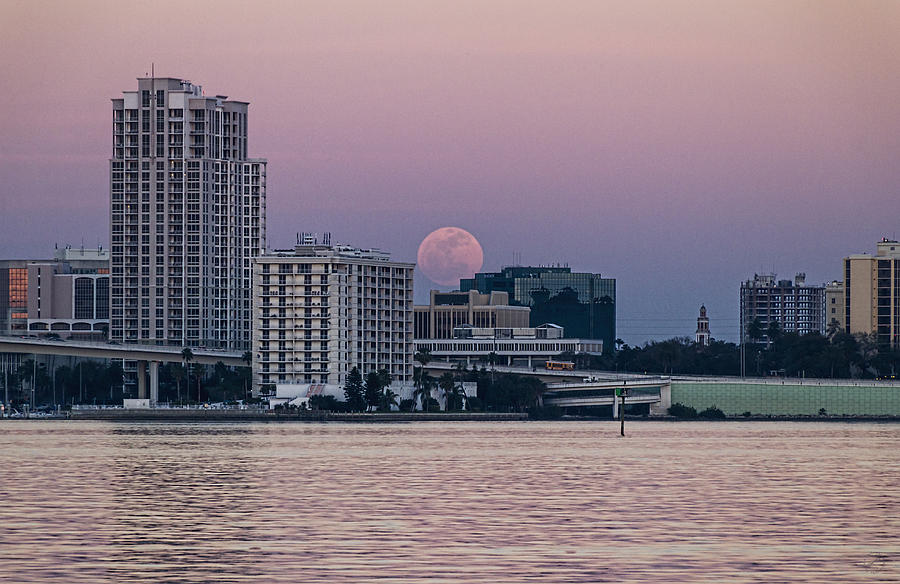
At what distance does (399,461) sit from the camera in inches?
3999

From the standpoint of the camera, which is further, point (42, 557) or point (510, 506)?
point (510, 506)

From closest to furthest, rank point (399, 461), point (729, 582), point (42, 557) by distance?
point (729, 582) → point (42, 557) → point (399, 461)

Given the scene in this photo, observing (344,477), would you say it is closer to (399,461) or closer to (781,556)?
(399,461)

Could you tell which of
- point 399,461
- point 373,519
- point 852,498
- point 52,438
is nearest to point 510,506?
point 373,519

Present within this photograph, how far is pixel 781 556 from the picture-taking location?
47250 millimetres

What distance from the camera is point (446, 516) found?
59.3m

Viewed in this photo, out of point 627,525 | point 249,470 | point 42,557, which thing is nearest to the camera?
point 42,557

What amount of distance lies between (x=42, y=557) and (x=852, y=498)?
35.9m

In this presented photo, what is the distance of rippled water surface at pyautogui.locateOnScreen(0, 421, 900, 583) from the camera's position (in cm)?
4412

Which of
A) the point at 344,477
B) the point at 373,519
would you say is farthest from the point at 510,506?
the point at 344,477

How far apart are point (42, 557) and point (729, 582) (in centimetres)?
1835

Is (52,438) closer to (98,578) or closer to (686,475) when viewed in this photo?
(686,475)

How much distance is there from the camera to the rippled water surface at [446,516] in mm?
44125

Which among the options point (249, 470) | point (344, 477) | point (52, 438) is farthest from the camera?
point (52, 438)
